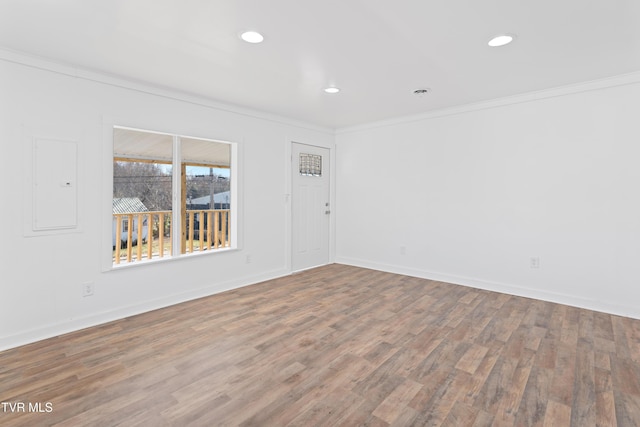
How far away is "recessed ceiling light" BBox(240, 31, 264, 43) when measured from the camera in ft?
7.52

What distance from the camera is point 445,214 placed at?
14.8 feet

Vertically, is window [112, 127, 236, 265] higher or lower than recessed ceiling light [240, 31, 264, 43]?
lower

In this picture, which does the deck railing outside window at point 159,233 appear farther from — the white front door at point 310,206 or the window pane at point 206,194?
the white front door at point 310,206

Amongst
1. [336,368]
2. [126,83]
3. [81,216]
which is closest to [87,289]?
[81,216]

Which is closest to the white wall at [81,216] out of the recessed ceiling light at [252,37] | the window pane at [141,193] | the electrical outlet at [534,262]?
the window pane at [141,193]

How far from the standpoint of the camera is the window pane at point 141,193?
11.6 feet

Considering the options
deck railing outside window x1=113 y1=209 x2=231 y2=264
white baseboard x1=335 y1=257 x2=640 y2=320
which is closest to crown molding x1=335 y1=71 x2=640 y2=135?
white baseboard x1=335 y1=257 x2=640 y2=320

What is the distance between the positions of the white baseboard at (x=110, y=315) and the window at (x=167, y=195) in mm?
519

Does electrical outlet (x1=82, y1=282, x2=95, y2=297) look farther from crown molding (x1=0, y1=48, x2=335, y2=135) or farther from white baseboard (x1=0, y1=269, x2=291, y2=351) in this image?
crown molding (x1=0, y1=48, x2=335, y2=135)

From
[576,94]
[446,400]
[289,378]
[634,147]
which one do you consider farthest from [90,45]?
[634,147]

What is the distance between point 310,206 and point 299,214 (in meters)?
0.30

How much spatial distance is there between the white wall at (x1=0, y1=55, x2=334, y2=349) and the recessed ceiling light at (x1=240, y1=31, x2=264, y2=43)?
1.58 m

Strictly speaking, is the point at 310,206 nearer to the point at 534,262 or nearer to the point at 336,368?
the point at 534,262

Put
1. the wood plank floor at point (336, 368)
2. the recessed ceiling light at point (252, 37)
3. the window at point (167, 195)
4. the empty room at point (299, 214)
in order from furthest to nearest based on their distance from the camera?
the window at point (167, 195)
the recessed ceiling light at point (252, 37)
the empty room at point (299, 214)
the wood plank floor at point (336, 368)
